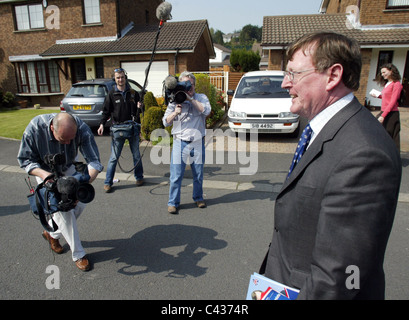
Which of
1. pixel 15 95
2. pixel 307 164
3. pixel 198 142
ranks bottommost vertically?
pixel 15 95

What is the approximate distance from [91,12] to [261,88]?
1313 cm

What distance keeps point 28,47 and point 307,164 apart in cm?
2125

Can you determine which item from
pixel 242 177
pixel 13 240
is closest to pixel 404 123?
pixel 242 177

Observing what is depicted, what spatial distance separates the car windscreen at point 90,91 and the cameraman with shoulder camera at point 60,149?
6528mm

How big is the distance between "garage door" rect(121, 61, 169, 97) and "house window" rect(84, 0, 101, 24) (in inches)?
138

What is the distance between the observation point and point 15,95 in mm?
18359

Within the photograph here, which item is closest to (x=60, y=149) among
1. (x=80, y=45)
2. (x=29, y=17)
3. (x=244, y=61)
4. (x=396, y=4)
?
(x=396, y=4)

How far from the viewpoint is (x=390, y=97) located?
19.0 feet

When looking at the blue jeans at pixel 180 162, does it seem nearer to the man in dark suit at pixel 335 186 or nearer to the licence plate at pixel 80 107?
the man in dark suit at pixel 335 186

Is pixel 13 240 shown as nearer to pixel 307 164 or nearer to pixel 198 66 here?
pixel 307 164

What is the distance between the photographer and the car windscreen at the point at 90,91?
9180mm

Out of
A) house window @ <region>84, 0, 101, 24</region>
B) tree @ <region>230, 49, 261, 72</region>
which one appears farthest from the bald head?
tree @ <region>230, 49, 261, 72</region>

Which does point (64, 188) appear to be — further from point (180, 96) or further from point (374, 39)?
point (374, 39)

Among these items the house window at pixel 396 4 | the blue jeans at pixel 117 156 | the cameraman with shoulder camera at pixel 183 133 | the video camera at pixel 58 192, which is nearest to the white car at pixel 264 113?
the blue jeans at pixel 117 156
